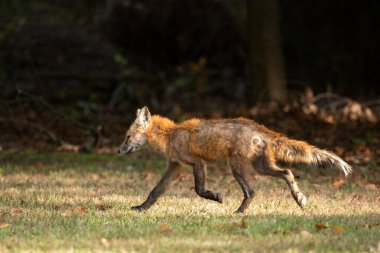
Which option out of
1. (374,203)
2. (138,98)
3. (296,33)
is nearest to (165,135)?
(374,203)

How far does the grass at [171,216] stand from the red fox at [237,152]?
31 centimetres

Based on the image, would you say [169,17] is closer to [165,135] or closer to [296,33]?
[296,33]

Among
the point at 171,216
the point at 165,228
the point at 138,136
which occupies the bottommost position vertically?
the point at 165,228

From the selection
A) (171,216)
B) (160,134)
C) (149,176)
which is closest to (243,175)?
(171,216)

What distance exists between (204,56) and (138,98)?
409cm

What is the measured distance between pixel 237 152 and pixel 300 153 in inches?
30.4

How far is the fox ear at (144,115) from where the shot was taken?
31.7ft

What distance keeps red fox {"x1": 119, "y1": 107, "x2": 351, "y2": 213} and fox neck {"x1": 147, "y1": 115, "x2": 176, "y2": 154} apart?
13 mm

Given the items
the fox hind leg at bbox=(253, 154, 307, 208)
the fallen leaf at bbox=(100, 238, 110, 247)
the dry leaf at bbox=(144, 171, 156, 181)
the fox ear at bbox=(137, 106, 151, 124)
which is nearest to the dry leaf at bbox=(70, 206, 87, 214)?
the fox ear at bbox=(137, 106, 151, 124)

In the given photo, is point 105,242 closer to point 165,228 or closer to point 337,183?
point 165,228

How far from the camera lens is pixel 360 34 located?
74.0 feet

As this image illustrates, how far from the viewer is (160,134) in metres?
9.58

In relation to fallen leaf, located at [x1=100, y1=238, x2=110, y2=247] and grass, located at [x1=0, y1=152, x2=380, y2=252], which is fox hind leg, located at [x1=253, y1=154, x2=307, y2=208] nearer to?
grass, located at [x1=0, y1=152, x2=380, y2=252]

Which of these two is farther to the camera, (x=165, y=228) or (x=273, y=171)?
(x=273, y=171)
